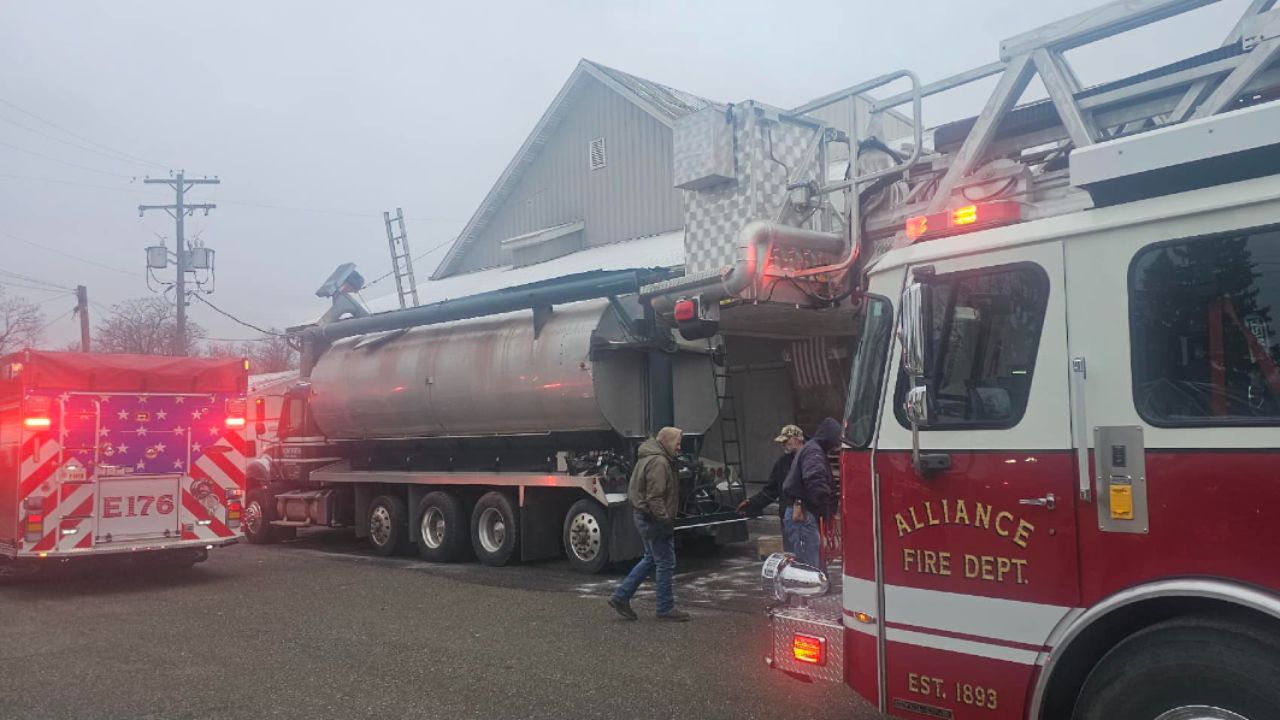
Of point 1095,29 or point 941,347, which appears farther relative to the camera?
point 1095,29

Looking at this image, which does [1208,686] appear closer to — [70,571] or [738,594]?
[738,594]

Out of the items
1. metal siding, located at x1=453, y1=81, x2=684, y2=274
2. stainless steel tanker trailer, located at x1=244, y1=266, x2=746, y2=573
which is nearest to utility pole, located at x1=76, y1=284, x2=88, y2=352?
metal siding, located at x1=453, y1=81, x2=684, y2=274

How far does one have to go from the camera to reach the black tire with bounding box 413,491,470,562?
41.1ft

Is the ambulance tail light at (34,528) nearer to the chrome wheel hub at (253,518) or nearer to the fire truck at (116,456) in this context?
the fire truck at (116,456)

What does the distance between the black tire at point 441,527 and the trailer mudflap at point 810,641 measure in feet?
27.2

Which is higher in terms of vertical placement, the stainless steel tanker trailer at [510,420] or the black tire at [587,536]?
the stainless steel tanker trailer at [510,420]

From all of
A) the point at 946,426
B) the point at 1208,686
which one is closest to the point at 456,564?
the point at 946,426

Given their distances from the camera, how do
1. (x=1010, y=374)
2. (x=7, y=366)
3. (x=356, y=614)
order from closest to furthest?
1. (x=1010, y=374)
2. (x=356, y=614)
3. (x=7, y=366)

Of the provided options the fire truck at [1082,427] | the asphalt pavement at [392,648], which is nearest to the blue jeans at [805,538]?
the asphalt pavement at [392,648]

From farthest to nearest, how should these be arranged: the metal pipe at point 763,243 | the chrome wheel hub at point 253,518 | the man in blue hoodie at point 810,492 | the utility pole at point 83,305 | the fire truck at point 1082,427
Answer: the utility pole at point 83,305 → the chrome wheel hub at point 253,518 → the man in blue hoodie at point 810,492 → the metal pipe at point 763,243 → the fire truck at point 1082,427

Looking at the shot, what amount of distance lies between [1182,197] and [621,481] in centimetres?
790

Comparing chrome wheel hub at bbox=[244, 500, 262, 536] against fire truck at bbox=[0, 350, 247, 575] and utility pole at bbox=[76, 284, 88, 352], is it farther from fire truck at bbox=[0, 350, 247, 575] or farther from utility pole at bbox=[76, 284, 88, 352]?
utility pole at bbox=[76, 284, 88, 352]

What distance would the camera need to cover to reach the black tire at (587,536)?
10883 millimetres

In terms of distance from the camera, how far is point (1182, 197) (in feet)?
11.8
